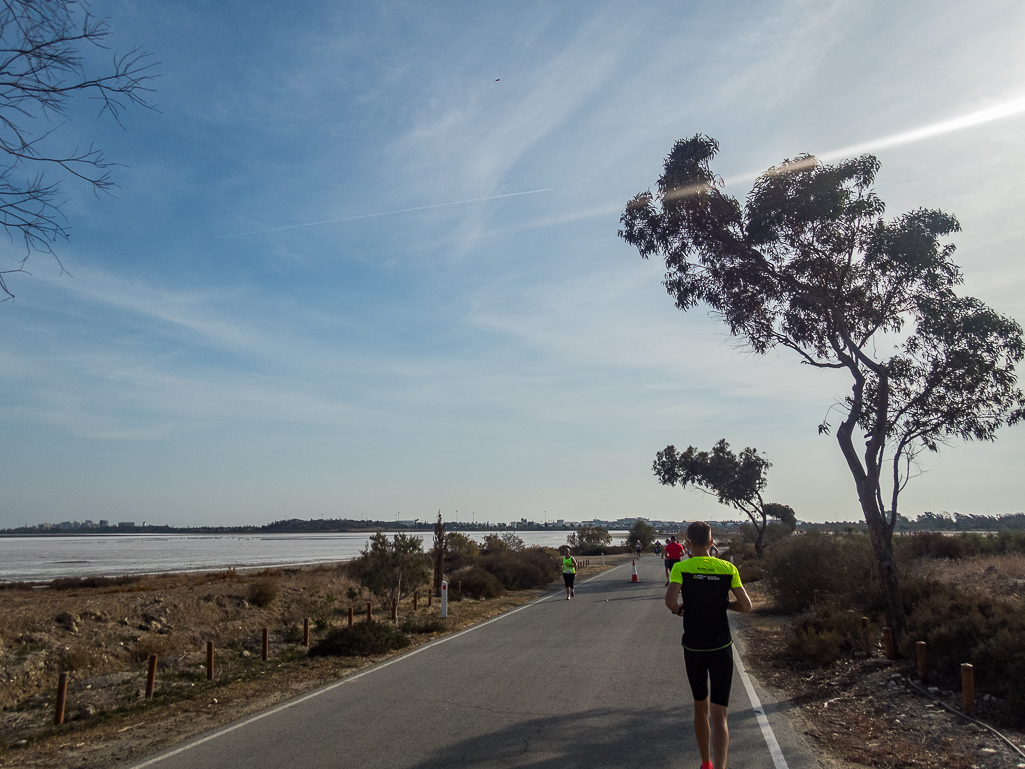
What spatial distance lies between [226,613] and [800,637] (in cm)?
1750

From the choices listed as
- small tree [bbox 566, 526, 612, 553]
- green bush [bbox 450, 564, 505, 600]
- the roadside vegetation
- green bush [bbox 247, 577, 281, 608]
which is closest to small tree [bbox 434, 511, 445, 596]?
green bush [bbox 450, 564, 505, 600]

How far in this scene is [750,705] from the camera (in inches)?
318

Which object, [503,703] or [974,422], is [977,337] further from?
[503,703]

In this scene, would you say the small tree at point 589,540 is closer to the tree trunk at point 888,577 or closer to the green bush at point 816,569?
the green bush at point 816,569

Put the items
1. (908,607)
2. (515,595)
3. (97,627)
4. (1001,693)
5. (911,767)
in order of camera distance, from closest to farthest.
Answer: (911,767), (1001,693), (908,607), (97,627), (515,595)

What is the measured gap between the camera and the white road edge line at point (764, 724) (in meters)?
5.92

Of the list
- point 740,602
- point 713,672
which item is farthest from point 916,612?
point 713,672

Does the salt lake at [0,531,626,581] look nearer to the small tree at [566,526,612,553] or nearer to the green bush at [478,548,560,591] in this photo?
the green bush at [478,548,560,591]

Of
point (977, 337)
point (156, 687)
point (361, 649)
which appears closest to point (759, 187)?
point (977, 337)

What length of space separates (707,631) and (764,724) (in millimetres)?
2795

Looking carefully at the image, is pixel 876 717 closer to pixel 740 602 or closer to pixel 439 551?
pixel 740 602

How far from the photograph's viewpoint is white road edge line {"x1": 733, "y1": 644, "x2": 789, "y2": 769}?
5.92 metres

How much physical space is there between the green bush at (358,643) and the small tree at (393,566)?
6070 millimetres

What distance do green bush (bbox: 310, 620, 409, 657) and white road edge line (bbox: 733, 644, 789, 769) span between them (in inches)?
269
